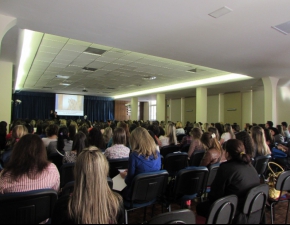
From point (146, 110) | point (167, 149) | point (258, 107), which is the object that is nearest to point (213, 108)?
point (258, 107)

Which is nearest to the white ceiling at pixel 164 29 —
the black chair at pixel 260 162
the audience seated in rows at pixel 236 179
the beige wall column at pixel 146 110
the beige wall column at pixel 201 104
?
the audience seated in rows at pixel 236 179

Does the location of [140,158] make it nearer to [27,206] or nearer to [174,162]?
[27,206]

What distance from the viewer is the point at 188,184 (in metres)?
2.69

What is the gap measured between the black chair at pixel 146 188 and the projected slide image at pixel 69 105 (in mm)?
17334

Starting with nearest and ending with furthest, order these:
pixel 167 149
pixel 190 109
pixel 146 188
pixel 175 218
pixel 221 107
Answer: pixel 175 218 → pixel 146 188 → pixel 167 149 → pixel 221 107 → pixel 190 109

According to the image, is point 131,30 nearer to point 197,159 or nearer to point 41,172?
point 197,159

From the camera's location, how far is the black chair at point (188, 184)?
2.60 metres

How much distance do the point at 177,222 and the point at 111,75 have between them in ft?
30.7

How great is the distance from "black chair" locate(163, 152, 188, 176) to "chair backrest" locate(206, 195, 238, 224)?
2.00 metres

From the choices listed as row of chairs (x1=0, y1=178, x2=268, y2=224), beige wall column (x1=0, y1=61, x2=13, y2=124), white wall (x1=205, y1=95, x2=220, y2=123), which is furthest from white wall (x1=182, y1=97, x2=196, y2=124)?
row of chairs (x1=0, y1=178, x2=268, y2=224)

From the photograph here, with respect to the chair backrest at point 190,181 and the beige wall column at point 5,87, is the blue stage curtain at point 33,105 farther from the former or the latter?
Answer: the chair backrest at point 190,181

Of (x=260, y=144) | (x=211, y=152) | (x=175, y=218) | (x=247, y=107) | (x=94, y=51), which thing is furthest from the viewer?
(x=247, y=107)

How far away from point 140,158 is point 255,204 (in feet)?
4.19

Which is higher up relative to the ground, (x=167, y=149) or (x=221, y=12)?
(x=221, y=12)
